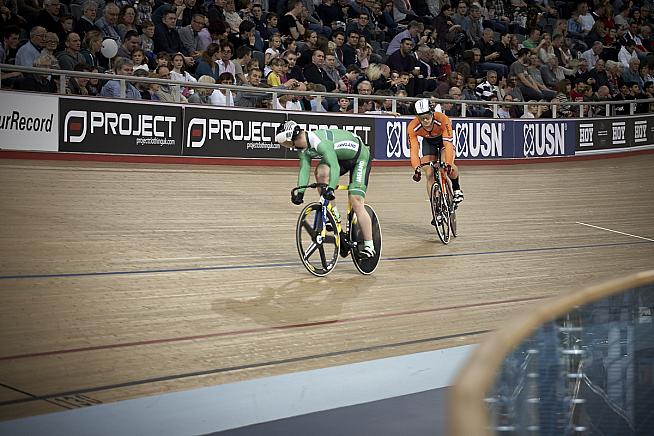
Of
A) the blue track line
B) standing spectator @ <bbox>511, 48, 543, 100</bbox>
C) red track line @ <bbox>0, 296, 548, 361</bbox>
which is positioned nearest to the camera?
red track line @ <bbox>0, 296, 548, 361</bbox>

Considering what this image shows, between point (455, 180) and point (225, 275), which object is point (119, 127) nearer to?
point (455, 180)

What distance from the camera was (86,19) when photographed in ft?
40.3

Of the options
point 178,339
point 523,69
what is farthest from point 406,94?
point 178,339

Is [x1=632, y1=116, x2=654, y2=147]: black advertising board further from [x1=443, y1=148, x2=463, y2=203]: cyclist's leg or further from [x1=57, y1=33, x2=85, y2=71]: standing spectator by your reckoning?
[x1=57, y1=33, x2=85, y2=71]: standing spectator

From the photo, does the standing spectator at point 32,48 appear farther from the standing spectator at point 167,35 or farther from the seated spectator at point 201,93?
the seated spectator at point 201,93

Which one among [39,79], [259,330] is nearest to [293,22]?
[39,79]

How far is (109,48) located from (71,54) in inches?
19.4

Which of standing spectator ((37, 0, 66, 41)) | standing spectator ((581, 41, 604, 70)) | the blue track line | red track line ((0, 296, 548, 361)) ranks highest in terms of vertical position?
standing spectator ((581, 41, 604, 70))

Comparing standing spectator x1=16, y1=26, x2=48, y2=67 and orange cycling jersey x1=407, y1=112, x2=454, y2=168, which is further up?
standing spectator x1=16, y1=26, x2=48, y2=67

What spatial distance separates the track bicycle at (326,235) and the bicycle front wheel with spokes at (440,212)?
180 cm

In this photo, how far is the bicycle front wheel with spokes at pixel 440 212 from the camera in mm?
A: 9695

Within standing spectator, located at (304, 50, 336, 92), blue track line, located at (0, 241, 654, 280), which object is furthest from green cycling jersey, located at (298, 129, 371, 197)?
standing spectator, located at (304, 50, 336, 92)

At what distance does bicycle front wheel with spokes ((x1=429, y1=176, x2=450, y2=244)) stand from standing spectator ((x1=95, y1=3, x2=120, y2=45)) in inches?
201

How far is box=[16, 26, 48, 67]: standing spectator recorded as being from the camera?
11.7 meters
